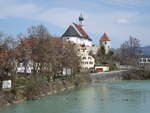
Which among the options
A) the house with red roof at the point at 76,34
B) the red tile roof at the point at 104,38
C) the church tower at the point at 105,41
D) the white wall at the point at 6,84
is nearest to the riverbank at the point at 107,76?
the house with red roof at the point at 76,34

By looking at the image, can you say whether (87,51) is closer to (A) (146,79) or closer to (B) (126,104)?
(A) (146,79)

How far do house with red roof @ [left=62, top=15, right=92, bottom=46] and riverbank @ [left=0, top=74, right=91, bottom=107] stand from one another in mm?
44050

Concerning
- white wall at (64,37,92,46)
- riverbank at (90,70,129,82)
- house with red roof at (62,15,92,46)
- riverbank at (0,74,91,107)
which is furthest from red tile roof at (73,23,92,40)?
riverbank at (0,74,91,107)

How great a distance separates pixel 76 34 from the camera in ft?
337

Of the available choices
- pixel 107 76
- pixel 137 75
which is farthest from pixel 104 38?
pixel 107 76

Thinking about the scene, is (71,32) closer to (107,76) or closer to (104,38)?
(104,38)

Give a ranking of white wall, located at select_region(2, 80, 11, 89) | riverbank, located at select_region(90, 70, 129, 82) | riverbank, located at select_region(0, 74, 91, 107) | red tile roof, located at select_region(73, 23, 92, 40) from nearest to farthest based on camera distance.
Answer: riverbank, located at select_region(0, 74, 91, 107) < white wall, located at select_region(2, 80, 11, 89) < riverbank, located at select_region(90, 70, 129, 82) < red tile roof, located at select_region(73, 23, 92, 40)

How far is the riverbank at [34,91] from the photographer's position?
112ft

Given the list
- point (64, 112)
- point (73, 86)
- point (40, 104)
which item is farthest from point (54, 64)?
point (64, 112)

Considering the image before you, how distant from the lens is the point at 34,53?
151 ft

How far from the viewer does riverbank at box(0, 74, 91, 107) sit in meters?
34.2

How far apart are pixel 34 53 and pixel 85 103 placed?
1296cm

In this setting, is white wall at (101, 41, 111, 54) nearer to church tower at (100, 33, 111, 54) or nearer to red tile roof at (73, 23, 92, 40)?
church tower at (100, 33, 111, 54)

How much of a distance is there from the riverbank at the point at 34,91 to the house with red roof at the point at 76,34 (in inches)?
1734
